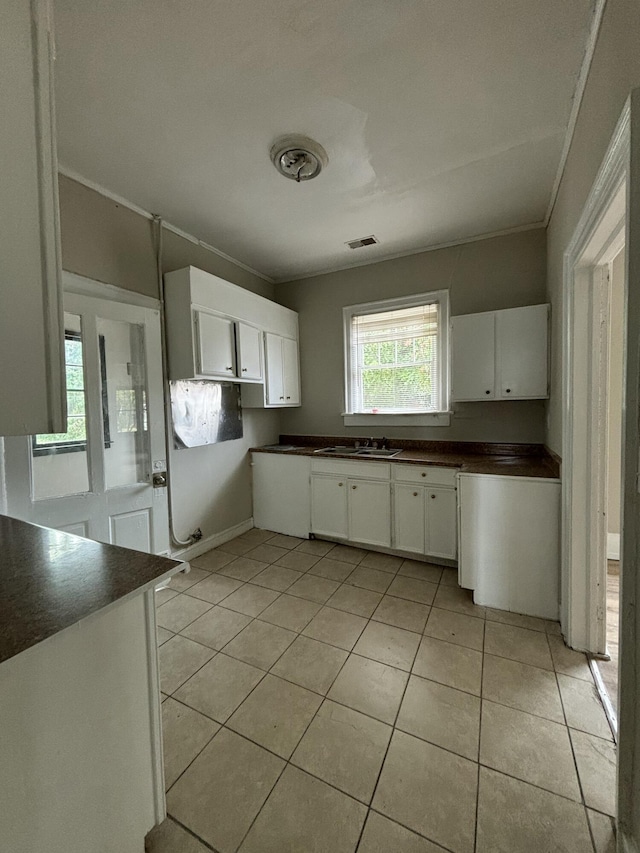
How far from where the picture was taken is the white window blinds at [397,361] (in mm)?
3287

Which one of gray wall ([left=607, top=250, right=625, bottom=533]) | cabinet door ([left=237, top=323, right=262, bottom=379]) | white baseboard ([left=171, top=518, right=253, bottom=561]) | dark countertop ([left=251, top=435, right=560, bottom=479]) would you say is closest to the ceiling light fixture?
cabinet door ([left=237, top=323, right=262, bottom=379])

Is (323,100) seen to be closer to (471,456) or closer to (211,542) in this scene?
(471,456)

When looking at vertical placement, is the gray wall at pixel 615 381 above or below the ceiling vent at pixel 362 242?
→ below

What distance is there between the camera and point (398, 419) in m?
3.42

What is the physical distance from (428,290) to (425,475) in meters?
1.76

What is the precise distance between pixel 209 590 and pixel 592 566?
93.7 inches

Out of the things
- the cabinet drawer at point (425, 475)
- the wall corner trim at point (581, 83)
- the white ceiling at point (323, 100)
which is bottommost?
the cabinet drawer at point (425, 475)

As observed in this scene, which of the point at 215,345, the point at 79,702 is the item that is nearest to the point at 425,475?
the point at 215,345

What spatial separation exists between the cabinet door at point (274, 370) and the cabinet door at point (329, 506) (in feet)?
2.95

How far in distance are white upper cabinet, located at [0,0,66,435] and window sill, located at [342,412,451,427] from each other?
9.89 ft

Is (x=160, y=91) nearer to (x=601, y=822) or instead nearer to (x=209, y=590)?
(x=209, y=590)

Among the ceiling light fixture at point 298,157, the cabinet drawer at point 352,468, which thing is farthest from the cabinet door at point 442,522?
the ceiling light fixture at point 298,157

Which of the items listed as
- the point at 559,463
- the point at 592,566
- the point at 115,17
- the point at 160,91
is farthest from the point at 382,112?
the point at 592,566

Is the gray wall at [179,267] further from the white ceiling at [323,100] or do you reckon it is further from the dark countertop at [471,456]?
the dark countertop at [471,456]
